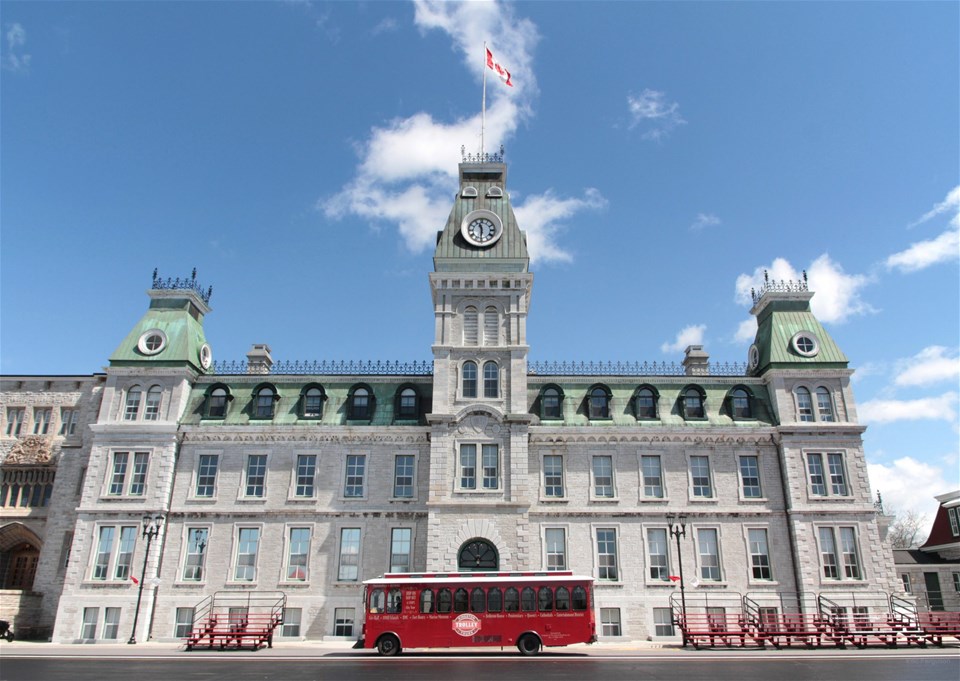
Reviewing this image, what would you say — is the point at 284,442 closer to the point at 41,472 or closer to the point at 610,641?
the point at 41,472

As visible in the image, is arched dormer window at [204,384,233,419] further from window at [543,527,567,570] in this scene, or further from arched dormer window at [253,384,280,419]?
window at [543,527,567,570]

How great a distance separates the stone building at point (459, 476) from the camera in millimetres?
36688

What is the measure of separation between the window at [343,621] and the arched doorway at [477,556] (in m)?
6.49

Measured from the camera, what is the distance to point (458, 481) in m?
37.2

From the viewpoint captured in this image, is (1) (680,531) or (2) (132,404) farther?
(2) (132,404)

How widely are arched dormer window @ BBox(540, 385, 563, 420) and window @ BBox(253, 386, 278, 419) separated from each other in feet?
52.5

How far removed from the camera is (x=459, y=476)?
3728 cm

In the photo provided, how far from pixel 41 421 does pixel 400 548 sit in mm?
26957

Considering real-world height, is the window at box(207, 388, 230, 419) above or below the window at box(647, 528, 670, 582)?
above

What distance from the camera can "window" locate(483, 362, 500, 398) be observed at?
38938 millimetres

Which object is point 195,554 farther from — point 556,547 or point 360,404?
point 556,547

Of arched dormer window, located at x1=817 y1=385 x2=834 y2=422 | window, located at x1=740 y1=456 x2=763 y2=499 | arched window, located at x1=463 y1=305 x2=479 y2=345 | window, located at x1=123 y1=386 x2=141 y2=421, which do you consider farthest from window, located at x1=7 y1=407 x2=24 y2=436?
arched dormer window, located at x1=817 y1=385 x2=834 y2=422

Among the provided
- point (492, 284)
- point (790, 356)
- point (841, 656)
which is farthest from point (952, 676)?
point (492, 284)

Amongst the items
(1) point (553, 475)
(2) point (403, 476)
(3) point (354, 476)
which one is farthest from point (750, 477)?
(3) point (354, 476)
